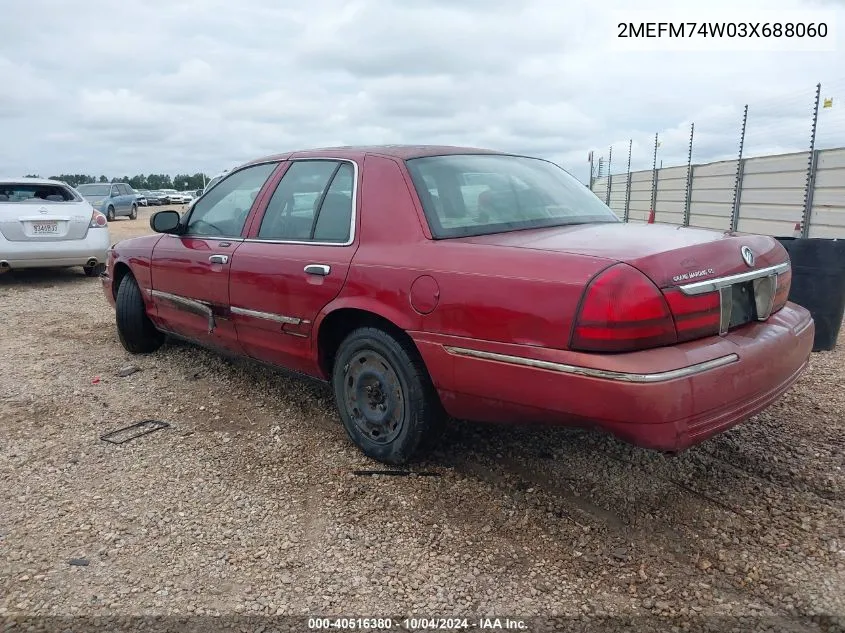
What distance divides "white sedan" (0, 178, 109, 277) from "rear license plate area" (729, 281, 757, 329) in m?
8.87

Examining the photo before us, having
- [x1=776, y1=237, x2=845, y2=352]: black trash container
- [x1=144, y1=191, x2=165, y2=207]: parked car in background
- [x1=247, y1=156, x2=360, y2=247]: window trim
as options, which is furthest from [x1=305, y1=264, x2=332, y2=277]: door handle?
[x1=144, y1=191, x2=165, y2=207]: parked car in background

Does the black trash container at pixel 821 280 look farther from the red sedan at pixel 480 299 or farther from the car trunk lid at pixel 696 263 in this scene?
the car trunk lid at pixel 696 263

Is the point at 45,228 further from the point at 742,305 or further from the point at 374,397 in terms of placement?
the point at 742,305

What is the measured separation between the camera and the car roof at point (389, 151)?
343cm

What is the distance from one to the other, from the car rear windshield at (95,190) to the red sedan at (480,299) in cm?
2426

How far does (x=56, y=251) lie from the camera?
8.93 meters

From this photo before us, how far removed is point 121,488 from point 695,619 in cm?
252

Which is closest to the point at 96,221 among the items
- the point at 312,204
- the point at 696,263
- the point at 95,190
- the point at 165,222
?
the point at 165,222

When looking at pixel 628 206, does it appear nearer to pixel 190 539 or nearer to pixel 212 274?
pixel 212 274

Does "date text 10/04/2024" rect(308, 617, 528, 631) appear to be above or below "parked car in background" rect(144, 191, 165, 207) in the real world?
below

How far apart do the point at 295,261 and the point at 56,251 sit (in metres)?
6.94

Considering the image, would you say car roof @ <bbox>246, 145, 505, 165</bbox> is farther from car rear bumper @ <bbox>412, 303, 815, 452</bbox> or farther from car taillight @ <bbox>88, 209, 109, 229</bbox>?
car taillight @ <bbox>88, 209, 109, 229</bbox>

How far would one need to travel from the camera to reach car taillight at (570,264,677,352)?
231 cm

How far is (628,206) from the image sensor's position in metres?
19.5
